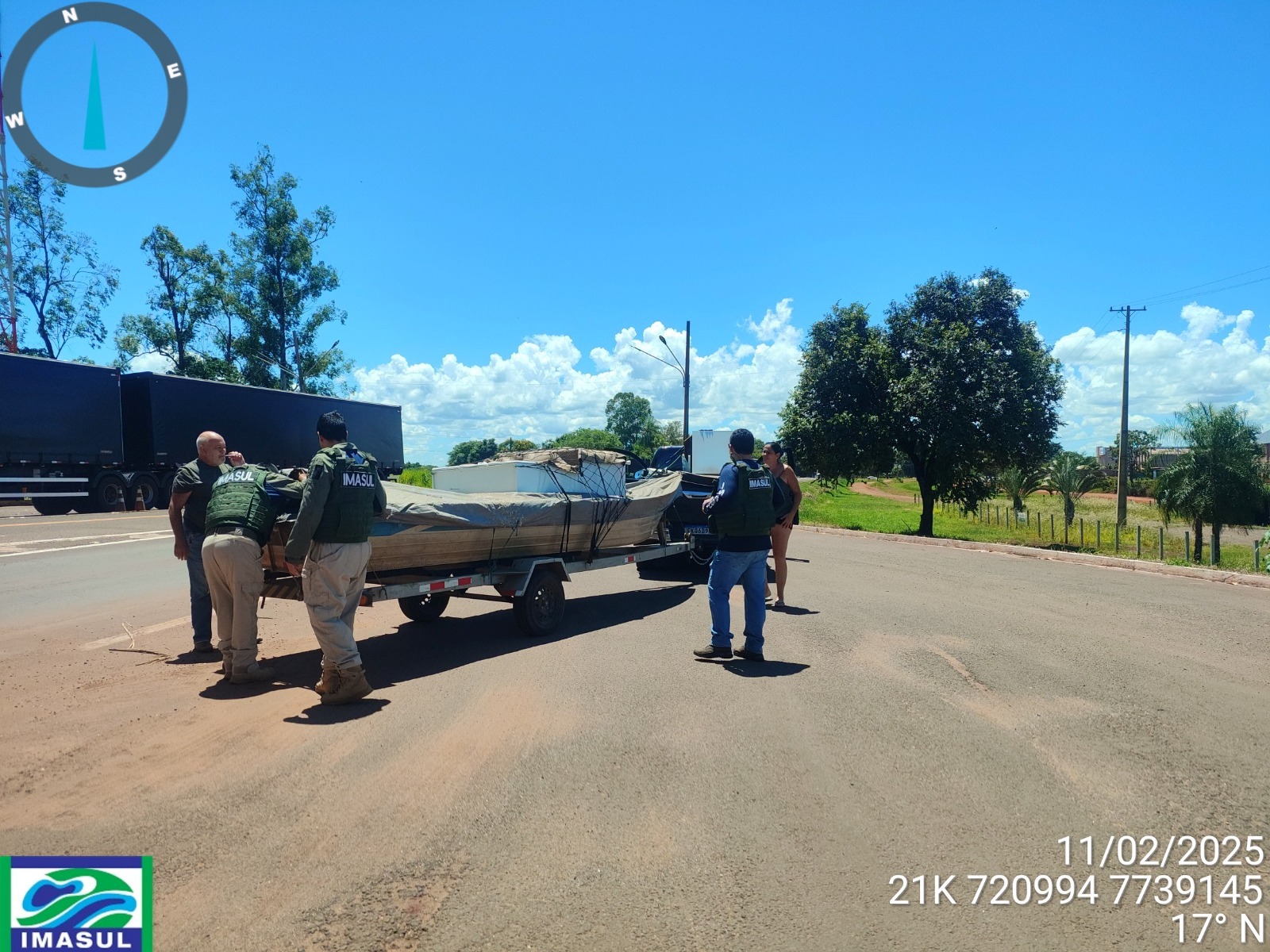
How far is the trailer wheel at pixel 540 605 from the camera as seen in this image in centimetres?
755

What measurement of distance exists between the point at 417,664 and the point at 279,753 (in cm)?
220

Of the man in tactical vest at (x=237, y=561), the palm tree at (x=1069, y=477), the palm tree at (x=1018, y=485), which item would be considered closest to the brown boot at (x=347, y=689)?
the man in tactical vest at (x=237, y=561)

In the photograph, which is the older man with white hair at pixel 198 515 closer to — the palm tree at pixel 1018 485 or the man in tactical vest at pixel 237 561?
the man in tactical vest at pixel 237 561

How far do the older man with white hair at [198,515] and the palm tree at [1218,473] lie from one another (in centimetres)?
2775

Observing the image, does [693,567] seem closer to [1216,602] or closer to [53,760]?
[1216,602]

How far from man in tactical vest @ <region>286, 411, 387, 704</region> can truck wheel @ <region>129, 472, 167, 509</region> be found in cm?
2221

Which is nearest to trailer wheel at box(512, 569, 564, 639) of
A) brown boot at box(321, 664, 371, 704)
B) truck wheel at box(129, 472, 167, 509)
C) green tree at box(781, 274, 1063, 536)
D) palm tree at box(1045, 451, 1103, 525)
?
brown boot at box(321, 664, 371, 704)

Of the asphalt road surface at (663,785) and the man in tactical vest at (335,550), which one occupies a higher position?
the man in tactical vest at (335,550)

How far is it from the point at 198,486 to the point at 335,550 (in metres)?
1.93

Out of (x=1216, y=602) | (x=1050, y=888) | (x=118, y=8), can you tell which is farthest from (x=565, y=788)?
(x=118, y=8)

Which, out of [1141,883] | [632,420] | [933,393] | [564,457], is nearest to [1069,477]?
[933,393]

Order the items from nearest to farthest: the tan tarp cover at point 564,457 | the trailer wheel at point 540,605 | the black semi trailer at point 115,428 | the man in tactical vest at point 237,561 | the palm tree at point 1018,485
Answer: the man in tactical vest at point 237,561, the trailer wheel at point 540,605, the tan tarp cover at point 564,457, the black semi trailer at point 115,428, the palm tree at point 1018,485

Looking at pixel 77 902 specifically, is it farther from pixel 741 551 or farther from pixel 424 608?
pixel 424 608

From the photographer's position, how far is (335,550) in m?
5.45
